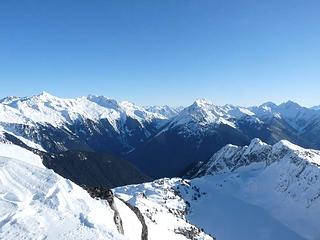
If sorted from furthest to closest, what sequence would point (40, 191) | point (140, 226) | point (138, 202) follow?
point (138, 202), point (140, 226), point (40, 191)

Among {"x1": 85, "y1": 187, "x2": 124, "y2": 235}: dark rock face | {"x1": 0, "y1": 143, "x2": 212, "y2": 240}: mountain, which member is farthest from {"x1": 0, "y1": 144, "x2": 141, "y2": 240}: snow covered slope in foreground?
{"x1": 85, "y1": 187, "x2": 124, "y2": 235}: dark rock face

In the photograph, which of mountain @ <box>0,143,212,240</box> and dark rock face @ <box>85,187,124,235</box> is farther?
dark rock face @ <box>85,187,124,235</box>

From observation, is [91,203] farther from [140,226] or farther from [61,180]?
[140,226]

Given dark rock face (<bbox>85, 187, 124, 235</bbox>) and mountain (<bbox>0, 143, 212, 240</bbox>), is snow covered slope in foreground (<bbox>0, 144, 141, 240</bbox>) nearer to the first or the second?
mountain (<bbox>0, 143, 212, 240</bbox>)

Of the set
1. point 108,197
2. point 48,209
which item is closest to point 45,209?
point 48,209

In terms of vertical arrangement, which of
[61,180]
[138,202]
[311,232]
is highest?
[61,180]

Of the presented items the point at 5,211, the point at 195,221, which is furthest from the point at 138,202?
the point at 5,211

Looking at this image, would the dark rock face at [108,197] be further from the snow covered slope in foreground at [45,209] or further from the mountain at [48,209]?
the snow covered slope in foreground at [45,209]

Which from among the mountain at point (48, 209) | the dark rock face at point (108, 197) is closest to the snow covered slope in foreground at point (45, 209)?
the mountain at point (48, 209)
